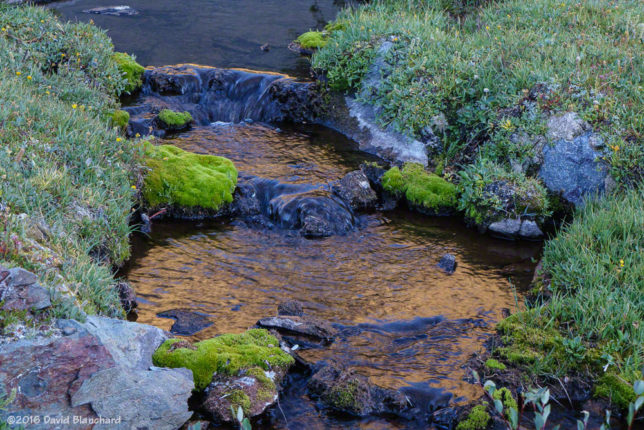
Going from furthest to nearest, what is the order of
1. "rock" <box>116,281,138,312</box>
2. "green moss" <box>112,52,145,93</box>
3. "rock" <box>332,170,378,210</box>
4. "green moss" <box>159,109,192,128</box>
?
"green moss" <box>112,52,145,93</box> → "green moss" <box>159,109,192,128</box> → "rock" <box>332,170,378,210</box> → "rock" <box>116,281,138,312</box>

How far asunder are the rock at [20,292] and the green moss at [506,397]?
439 centimetres

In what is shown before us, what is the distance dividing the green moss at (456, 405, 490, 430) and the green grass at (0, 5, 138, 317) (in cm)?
385

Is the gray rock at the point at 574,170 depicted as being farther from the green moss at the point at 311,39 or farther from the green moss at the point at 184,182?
the green moss at the point at 311,39

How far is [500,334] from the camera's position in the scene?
7.25 metres

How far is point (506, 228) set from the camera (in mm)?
10047

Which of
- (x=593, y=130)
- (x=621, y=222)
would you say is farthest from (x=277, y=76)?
(x=621, y=222)

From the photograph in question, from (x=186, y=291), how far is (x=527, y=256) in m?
5.33

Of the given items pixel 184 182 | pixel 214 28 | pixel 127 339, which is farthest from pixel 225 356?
pixel 214 28

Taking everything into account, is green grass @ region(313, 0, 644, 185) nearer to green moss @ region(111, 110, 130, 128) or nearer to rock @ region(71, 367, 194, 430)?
green moss @ region(111, 110, 130, 128)

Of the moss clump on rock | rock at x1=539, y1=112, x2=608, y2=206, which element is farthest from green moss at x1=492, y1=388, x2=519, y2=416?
rock at x1=539, y1=112, x2=608, y2=206

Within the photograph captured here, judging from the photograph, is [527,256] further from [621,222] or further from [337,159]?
[337,159]

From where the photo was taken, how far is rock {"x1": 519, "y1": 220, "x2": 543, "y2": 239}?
10.0 metres

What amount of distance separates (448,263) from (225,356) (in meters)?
3.99

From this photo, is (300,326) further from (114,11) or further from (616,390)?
(114,11)
